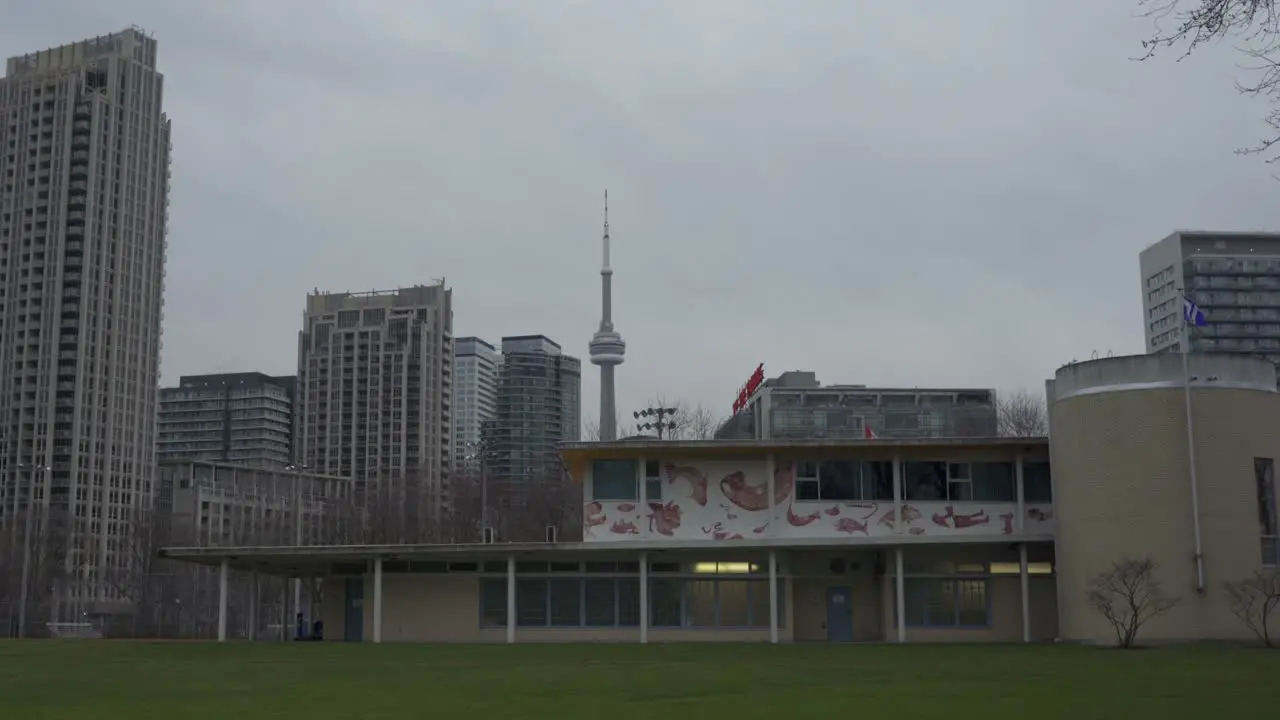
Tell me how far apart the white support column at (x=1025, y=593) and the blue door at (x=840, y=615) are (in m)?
5.09

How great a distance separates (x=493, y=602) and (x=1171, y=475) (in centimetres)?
1989

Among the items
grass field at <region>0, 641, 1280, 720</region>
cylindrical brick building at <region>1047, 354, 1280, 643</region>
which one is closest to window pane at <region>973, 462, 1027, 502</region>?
cylindrical brick building at <region>1047, 354, 1280, 643</region>

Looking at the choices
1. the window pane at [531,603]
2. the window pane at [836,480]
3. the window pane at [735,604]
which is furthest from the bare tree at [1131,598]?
the window pane at [531,603]

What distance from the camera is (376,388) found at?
164 m

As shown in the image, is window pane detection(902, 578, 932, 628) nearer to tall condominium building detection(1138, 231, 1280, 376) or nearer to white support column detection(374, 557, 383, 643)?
white support column detection(374, 557, 383, 643)

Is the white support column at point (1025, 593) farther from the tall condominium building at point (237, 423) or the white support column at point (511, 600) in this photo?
the tall condominium building at point (237, 423)

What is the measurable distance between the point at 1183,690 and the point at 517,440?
164 m

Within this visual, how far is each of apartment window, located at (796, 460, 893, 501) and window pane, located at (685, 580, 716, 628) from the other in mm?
3879

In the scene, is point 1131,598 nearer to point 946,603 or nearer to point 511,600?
point 946,603

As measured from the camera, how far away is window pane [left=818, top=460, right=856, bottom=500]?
131 feet

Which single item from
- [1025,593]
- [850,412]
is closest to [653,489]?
[1025,593]

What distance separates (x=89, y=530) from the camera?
431ft

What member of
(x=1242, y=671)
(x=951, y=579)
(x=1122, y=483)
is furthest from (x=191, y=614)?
(x=1242, y=671)

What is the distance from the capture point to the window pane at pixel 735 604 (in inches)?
1593
